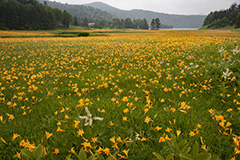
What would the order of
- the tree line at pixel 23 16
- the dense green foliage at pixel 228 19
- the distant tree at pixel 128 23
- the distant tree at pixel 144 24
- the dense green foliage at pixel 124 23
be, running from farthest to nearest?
the distant tree at pixel 144 24 < the distant tree at pixel 128 23 < the dense green foliage at pixel 124 23 < the dense green foliage at pixel 228 19 < the tree line at pixel 23 16

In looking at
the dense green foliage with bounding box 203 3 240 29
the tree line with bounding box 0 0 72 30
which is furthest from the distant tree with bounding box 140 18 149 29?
the tree line with bounding box 0 0 72 30

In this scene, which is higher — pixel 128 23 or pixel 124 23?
pixel 128 23

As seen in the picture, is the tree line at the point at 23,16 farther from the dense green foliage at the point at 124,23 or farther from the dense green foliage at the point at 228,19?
the dense green foliage at the point at 228,19

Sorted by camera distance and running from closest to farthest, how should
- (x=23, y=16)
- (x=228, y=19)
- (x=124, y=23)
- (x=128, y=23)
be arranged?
(x=23, y=16) < (x=228, y=19) < (x=124, y=23) < (x=128, y=23)

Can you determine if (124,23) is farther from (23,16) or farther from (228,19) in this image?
(23,16)

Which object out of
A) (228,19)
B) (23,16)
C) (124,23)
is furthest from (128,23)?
(23,16)

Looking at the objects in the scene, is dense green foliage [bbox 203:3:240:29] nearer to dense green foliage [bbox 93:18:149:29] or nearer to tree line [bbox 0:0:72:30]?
dense green foliage [bbox 93:18:149:29]

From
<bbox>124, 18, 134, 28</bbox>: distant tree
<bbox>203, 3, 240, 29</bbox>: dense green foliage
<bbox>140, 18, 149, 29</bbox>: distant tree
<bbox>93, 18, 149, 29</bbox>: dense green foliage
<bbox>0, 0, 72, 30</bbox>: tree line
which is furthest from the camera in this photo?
<bbox>140, 18, 149, 29</bbox>: distant tree

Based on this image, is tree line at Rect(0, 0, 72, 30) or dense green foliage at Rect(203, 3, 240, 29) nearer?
tree line at Rect(0, 0, 72, 30)

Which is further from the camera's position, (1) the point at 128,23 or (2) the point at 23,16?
(1) the point at 128,23

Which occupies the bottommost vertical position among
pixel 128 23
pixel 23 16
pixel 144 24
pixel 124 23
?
pixel 23 16

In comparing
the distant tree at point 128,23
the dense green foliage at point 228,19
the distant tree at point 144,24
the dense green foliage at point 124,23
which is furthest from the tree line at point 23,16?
the distant tree at point 144,24

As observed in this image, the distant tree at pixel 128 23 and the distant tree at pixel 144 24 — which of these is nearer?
the distant tree at pixel 128 23

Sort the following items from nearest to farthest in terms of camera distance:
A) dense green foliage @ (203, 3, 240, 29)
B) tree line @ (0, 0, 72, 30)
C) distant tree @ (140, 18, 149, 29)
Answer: tree line @ (0, 0, 72, 30), dense green foliage @ (203, 3, 240, 29), distant tree @ (140, 18, 149, 29)
